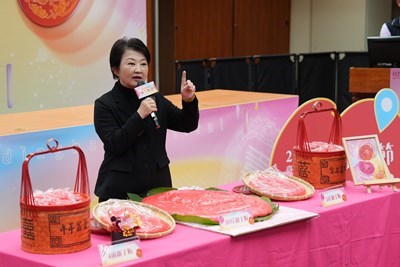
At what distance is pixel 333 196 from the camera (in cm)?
256

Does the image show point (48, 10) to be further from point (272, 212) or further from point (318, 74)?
point (272, 212)

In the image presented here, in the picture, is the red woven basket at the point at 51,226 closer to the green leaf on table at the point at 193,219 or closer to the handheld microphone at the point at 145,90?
the green leaf on table at the point at 193,219

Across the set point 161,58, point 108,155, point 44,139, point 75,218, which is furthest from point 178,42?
point 75,218

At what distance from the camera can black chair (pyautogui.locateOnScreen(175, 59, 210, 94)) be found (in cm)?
677

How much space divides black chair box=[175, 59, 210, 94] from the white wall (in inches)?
126

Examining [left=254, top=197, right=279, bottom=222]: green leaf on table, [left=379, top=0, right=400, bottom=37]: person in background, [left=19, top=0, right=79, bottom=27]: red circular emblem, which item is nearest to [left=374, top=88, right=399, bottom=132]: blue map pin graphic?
[left=254, top=197, right=279, bottom=222]: green leaf on table

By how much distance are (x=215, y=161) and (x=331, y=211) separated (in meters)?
1.73

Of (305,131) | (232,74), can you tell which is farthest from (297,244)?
(232,74)

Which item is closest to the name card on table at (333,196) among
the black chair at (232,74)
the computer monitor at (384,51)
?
the computer monitor at (384,51)

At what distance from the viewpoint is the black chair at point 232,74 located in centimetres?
680

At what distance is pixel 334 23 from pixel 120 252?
26.7ft

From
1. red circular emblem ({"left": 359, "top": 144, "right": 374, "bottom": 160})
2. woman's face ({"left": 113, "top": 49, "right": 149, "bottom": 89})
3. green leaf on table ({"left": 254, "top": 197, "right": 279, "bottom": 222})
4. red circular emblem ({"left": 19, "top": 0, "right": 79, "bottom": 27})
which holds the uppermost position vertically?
red circular emblem ({"left": 19, "top": 0, "right": 79, "bottom": 27})

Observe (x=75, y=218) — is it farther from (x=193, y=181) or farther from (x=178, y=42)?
(x=178, y=42)

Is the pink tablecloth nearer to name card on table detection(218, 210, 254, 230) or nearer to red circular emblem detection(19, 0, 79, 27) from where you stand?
name card on table detection(218, 210, 254, 230)
